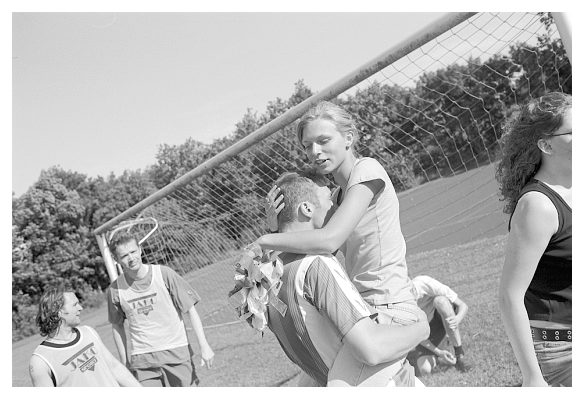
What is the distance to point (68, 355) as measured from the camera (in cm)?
329

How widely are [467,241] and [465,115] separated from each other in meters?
6.38

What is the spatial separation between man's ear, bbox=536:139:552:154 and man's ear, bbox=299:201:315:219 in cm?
82

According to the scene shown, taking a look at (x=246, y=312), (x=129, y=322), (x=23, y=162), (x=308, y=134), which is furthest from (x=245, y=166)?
(x=23, y=162)

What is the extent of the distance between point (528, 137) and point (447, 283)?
6.53 meters

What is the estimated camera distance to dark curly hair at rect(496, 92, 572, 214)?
2211 mm

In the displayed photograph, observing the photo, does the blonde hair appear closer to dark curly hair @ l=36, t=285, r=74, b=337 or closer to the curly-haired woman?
the curly-haired woman

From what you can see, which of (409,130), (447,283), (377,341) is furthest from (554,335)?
(447,283)

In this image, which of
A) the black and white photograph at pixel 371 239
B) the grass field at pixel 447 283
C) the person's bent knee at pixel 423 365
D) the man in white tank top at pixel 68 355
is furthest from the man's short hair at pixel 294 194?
the person's bent knee at pixel 423 365

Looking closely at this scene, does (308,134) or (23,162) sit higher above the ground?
(308,134)

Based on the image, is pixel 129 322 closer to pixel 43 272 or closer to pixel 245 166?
pixel 245 166

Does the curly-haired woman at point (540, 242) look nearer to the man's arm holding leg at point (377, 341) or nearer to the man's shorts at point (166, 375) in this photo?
the man's arm holding leg at point (377, 341)

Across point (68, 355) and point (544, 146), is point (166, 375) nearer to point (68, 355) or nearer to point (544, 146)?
point (68, 355)

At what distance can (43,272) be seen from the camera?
35812mm

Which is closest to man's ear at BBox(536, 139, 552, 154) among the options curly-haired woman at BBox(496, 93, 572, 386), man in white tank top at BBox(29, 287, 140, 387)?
curly-haired woman at BBox(496, 93, 572, 386)
